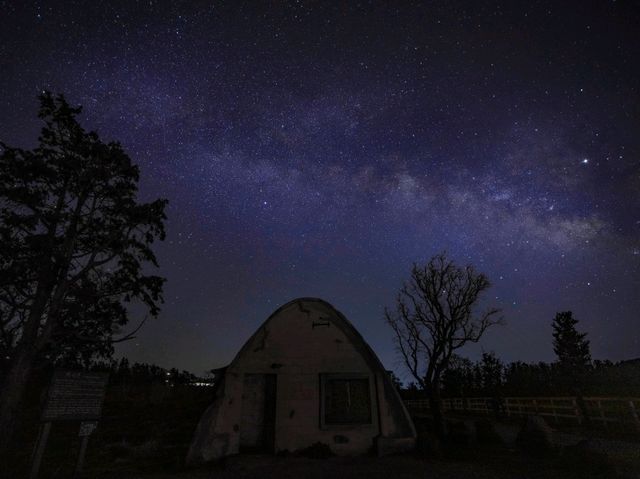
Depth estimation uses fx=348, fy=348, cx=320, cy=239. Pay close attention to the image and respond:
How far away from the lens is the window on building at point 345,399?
476 inches

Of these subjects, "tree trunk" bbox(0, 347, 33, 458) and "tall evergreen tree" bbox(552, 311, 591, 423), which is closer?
"tree trunk" bbox(0, 347, 33, 458)

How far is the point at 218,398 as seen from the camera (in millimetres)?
12031

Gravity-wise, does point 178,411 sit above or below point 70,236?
below

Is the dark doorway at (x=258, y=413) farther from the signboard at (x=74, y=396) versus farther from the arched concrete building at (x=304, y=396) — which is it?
the signboard at (x=74, y=396)

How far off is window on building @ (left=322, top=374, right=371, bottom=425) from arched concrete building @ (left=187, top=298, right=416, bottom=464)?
0.10ft

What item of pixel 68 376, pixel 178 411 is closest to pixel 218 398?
pixel 68 376

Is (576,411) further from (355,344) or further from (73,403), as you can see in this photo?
(73,403)

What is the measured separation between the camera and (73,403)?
8828mm

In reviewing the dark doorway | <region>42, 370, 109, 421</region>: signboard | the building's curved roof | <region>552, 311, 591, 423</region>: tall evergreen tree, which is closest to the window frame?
the building's curved roof

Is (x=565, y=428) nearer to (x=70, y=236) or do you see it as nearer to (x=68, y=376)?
(x=68, y=376)

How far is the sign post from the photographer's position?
8385mm

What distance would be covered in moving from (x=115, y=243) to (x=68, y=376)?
715cm

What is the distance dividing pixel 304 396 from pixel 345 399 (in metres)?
1.48

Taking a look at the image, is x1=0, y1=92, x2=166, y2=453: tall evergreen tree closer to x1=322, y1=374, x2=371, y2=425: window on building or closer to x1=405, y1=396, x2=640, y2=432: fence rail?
x1=322, y1=374, x2=371, y2=425: window on building
